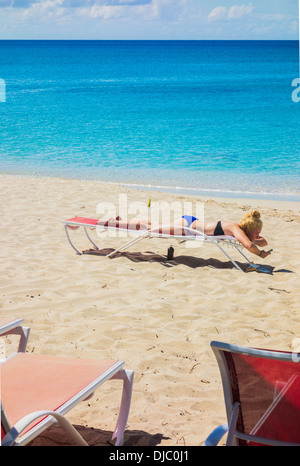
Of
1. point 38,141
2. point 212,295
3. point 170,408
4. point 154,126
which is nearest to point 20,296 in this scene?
point 212,295

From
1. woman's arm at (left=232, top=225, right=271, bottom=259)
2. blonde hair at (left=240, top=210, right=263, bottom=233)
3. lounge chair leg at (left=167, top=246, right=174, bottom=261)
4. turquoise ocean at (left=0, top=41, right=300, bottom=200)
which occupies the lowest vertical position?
lounge chair leg at (left=167, top=246, right=174, bottom=261)

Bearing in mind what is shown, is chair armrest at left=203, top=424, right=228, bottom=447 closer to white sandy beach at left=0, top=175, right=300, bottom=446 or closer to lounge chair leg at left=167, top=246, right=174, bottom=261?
white sandy beach at left=0, top=175, right=300, bottom=446

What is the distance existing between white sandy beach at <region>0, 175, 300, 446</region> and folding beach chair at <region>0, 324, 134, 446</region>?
0.39 metres

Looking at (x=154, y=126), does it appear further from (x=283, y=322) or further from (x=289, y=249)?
(x=283, y=322)

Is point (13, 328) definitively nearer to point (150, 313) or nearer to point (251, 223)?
point (150, 313)

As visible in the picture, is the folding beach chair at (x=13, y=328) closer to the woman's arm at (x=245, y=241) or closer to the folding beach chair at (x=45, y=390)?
the folding beach chair at (x=45, y=390)

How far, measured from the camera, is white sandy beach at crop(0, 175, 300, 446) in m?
3.09

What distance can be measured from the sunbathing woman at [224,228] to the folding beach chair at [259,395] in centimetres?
361

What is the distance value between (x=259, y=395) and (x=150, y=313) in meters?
2.47

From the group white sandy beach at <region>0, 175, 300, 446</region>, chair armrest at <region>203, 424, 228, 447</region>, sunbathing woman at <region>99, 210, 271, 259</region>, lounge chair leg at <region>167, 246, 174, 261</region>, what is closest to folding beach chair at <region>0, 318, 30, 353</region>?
white sandy beach at <region>0, 175, 300, 446</region>

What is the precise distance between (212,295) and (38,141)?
15878 mm

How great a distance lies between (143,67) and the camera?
2473 inches

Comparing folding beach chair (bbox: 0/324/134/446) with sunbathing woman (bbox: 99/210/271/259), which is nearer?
folding beach chair (bbox: 0/324/134/446)

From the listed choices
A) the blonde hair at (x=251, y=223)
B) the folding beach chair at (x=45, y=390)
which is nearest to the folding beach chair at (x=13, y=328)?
the folding beach chair at (x=45, y=390)
